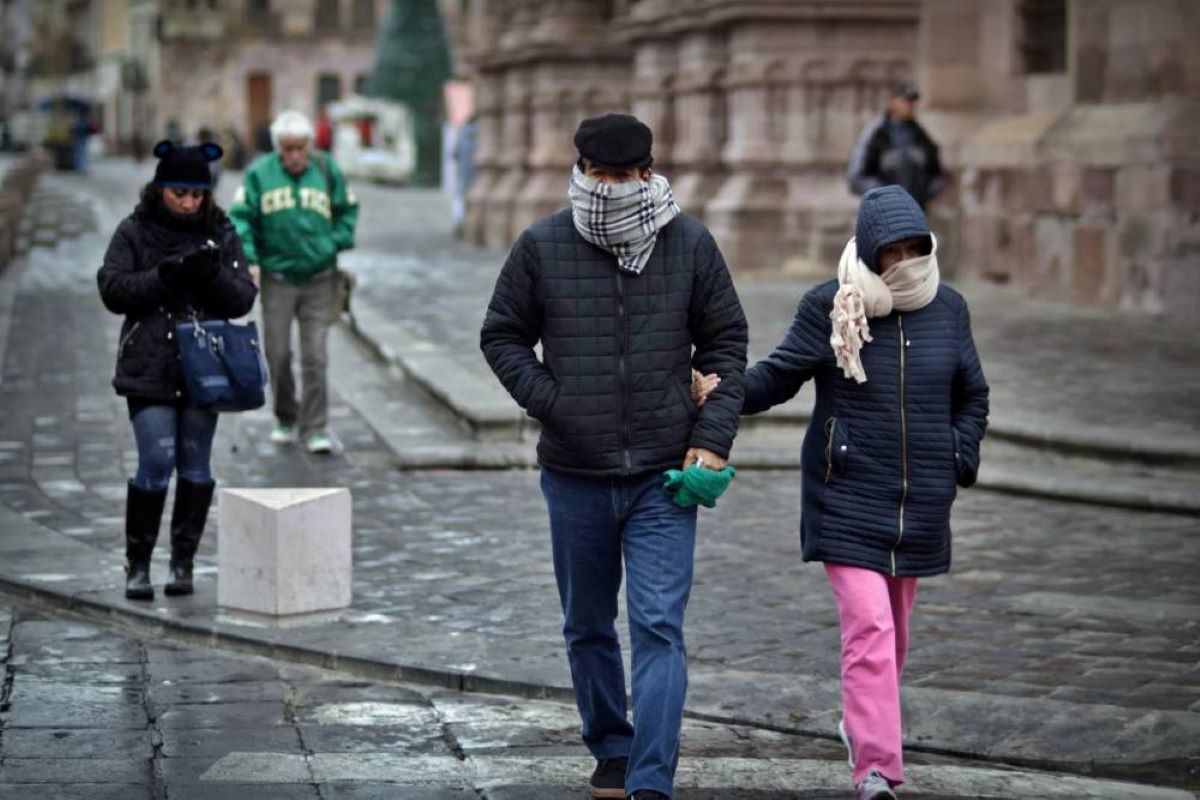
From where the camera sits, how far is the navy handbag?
28.6 feet

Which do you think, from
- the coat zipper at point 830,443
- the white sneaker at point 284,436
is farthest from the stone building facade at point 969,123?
the coat zipper at point 830,443

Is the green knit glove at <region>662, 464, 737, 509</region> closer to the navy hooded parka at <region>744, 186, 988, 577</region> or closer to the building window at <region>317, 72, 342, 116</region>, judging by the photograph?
the navy hooded parka at <region>744, 186, 988, 577</region>

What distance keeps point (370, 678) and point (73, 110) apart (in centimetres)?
6886

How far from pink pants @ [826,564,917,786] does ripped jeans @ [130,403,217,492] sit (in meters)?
3.45

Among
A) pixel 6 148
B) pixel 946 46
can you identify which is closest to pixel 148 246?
pixel 946 46

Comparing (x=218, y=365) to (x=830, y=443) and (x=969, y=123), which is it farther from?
(x=969, y=123)

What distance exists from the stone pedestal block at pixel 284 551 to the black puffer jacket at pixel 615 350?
2.67 m

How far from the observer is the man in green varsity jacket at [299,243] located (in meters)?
12.6

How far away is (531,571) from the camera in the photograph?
9.62 m

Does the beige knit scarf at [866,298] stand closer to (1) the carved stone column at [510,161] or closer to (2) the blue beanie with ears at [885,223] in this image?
(2) the blue beanie with ears at [885,223]

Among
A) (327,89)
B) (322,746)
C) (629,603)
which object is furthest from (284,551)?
(327,89)

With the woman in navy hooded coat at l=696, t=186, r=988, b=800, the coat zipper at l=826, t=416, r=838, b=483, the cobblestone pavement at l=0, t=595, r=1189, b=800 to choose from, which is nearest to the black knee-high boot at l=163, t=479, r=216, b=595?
the cobblestone pavement at l=0, t=595, r=1189, b=800

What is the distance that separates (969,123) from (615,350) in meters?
16.7

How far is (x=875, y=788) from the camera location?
6.02 m
